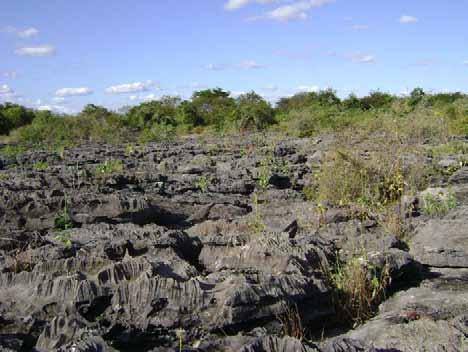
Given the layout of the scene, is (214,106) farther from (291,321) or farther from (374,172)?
(291,321)

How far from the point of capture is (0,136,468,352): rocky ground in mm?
3846

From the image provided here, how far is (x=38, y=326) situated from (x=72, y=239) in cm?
232

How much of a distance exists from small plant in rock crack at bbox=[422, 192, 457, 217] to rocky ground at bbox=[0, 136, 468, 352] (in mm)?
234

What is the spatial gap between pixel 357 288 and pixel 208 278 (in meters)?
1.16

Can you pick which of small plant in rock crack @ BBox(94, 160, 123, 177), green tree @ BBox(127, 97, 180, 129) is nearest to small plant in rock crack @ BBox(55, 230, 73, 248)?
small plant in rock crack @ BBox(94, 160, 123, 177)

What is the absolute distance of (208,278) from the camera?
459 centimetres

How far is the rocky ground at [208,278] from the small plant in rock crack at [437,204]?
0.23 meters

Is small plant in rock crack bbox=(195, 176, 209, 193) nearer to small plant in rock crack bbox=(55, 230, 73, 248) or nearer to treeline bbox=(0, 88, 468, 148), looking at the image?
small plant in rock crack bbox=(55, 230, 73, 248)

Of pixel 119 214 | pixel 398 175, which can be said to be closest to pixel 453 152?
pixel 398 175

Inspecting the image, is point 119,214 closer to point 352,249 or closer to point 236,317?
point 352,249

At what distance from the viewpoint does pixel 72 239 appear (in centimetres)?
619

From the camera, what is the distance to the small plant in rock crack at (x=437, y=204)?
7.49 m

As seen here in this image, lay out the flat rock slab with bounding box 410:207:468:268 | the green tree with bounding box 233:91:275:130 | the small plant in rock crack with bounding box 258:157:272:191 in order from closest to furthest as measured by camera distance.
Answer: the flat rock slab with bounding box 410:207:468:268, the small plant in rock crack with bounding box 258:157:272:191, the green tree with bounding box 233:91:275:130

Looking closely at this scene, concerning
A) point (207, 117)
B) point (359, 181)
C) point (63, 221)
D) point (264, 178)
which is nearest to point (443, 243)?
point (359, 181)
